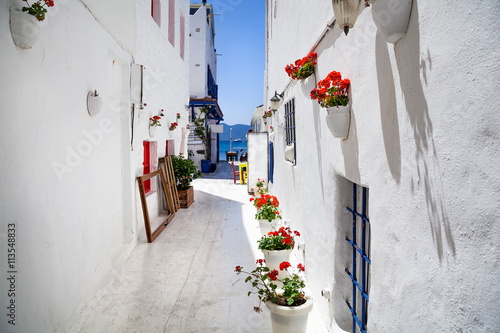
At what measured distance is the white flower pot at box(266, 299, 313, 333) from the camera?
9.70 feet

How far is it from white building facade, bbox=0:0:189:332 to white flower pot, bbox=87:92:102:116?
0.07 metres

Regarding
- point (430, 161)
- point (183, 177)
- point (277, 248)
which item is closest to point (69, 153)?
point (277, 248)

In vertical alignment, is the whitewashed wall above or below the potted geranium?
above

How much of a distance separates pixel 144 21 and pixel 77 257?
508cm

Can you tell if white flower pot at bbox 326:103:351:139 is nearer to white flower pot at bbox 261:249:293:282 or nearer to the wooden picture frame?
white flower pot at bbox 261:249:293:282

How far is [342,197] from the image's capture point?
2934 mm

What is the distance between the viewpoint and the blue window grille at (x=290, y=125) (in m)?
5.70

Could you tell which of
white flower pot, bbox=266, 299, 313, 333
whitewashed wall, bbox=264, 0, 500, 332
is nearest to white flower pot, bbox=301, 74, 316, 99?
whitewashed wall, bbox=264, 0, 500, 332

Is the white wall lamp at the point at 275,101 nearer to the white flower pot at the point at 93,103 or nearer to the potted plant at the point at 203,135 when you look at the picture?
the white flower pot at the point at 93,103

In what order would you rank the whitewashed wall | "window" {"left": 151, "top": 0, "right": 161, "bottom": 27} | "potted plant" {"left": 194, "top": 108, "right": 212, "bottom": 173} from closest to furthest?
1. the whitewashed wall
2. "window" {"left": 151, "top": 0, "right": 161, "bottom": 27}
3. "potted plant" {"left": 194, "top": 108, "right": 212, "bottom": 173}

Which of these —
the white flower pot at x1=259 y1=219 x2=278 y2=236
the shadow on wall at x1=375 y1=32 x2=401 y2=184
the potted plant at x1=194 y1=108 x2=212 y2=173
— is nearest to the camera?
the shadow on wall at x1=375 y1=32 x2=401 y2=184

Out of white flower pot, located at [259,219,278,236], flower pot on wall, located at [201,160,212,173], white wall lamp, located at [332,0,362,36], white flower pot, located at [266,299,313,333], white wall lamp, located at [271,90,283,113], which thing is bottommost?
white flower pot, located at [266,299,313,333]

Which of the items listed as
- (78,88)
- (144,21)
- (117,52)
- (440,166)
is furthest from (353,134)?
(144,21)

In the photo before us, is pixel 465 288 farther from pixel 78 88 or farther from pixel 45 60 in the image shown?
pixel 78 88
